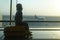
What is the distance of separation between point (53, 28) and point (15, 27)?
80cm

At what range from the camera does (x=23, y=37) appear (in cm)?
257

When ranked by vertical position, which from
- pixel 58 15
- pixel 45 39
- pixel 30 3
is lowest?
pixel 45 39

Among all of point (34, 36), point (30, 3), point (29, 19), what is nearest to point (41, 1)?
point (30, 3)

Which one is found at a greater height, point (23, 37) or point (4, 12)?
point (4, 12)

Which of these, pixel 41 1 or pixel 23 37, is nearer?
pixel 23 37

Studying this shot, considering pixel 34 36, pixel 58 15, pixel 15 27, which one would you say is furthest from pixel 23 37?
pixel 58 15

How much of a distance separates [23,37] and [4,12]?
60cm

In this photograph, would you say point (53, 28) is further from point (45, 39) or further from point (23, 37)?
point (23, 37)

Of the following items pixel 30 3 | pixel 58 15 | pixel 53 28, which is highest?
pixel 30 3

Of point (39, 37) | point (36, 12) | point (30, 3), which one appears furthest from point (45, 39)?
point (30, 3)

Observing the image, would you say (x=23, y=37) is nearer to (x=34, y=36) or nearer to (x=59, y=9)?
(x=34, y=36)

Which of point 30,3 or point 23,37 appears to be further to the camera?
point 30,3

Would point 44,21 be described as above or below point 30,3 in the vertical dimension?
below

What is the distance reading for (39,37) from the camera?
2986 mm
